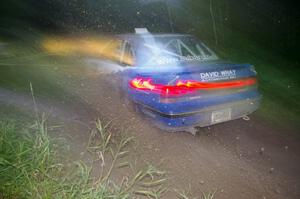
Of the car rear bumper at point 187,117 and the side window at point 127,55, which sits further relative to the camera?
the side window at point 127,55

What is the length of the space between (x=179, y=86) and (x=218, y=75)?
0.66 metres

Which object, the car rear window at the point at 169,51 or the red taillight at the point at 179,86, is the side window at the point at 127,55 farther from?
the red taillight at the point at 179,86

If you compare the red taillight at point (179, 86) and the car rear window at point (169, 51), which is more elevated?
the car rear window at point (169, 51)

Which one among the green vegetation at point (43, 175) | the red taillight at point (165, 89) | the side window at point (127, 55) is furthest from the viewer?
the side window at point (127, 55)

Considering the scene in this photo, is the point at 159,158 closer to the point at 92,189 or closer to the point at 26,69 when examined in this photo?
the point at 92,189

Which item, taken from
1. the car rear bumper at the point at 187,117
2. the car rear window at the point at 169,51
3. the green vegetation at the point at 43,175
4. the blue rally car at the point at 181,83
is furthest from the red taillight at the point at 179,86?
the green vegetation at the point at 43,175

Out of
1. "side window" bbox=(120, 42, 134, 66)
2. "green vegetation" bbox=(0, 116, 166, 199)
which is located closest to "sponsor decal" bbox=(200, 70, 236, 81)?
"side window" bbox=(120, 42, 134, 66)

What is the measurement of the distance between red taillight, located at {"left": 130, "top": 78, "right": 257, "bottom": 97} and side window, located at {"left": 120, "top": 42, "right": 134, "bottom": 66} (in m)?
0.50

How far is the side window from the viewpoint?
5432 millimetres

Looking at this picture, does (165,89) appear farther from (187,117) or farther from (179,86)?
(187,117)

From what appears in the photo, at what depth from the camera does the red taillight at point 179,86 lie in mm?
4559

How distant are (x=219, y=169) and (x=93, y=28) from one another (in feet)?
52.1

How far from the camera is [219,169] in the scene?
456 centimetres

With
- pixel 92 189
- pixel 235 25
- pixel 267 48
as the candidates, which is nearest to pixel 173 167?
pixel 92 189
